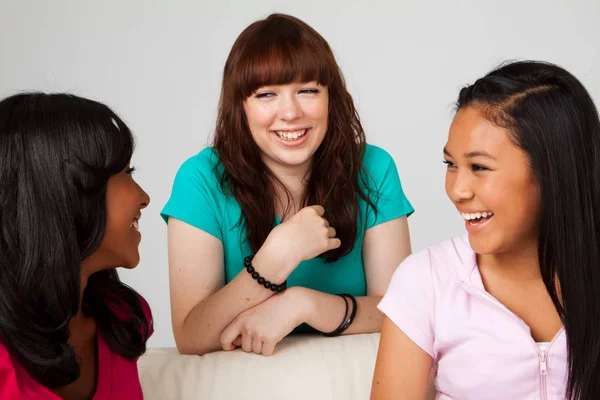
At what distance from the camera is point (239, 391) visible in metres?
2.15

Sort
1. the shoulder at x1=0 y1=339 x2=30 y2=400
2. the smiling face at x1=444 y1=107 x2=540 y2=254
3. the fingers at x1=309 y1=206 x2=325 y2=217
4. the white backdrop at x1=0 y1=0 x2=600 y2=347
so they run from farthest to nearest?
1. the white backdrop at x1=0 y1=0 x2=600 y2=347
2. the fingers at x1=309 y1=206 x2=325 y2=217
3. the smiling face at x1=444 y1=107 x2=540 y2=254
4. the shoulder at x1=0 y1=339 x2=30 y2=400

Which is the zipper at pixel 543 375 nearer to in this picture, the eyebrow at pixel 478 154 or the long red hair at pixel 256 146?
the eyebrow at pixel 478 154

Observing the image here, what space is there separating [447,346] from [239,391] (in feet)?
1.73

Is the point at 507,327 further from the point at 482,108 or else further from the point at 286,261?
the point at 286,261

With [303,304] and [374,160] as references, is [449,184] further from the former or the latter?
[374,160]

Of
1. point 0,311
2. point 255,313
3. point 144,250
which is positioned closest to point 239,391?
point 255,313

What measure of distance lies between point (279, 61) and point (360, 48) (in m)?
1.56

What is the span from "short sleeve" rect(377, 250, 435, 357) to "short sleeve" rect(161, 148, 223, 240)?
590 mm

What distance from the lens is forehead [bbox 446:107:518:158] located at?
175 centimetres

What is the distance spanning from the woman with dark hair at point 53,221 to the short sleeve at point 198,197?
1.64ft

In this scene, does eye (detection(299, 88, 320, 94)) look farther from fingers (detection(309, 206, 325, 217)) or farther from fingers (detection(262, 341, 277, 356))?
fingers (detection(262, 341, 277, 356))

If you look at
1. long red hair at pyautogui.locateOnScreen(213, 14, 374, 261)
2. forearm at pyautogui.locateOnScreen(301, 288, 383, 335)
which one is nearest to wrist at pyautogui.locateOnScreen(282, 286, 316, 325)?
forearm at pyautogui.locateOnScreen(301, 288, 383, 335)

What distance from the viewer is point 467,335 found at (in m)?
1.84

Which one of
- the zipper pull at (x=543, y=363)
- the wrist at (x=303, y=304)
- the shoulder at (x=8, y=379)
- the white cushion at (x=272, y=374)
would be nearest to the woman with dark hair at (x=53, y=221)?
the shoulder at (x=8, y=379)
